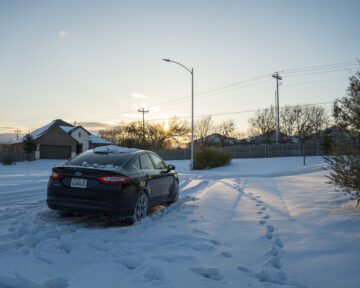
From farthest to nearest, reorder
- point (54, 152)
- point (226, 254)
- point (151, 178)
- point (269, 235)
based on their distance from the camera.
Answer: point (54, 152) < point (151, 178) < point (269, 235) < point (226, 254)

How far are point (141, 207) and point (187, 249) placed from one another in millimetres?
1981

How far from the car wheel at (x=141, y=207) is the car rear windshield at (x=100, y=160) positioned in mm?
771

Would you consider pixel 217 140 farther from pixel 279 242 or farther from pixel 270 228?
pixel 279 242

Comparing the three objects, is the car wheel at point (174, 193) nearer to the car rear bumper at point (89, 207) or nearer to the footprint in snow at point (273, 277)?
the car rear bumper at point (89, 207)

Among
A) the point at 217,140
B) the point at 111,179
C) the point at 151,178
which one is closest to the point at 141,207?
the point at 151,178

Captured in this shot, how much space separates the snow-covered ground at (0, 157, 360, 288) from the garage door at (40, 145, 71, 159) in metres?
45.0

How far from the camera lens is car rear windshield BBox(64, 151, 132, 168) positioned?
5.81 meters

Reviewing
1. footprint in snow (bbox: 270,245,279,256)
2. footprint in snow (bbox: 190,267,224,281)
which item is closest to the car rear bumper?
footprint in snow (bbox: 190,267,224,281)

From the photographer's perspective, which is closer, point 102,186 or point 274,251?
point 274,251

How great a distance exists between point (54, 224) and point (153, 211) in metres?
2.37

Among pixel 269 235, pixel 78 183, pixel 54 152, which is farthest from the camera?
pixel 54 152

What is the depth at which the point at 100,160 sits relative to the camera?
6035 mm

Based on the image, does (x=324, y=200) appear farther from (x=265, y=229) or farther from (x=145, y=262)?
(x=145, y=262)

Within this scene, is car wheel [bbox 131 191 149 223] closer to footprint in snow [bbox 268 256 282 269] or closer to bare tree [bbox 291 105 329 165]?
footprint in snow [bbox 268 256 282 269]
